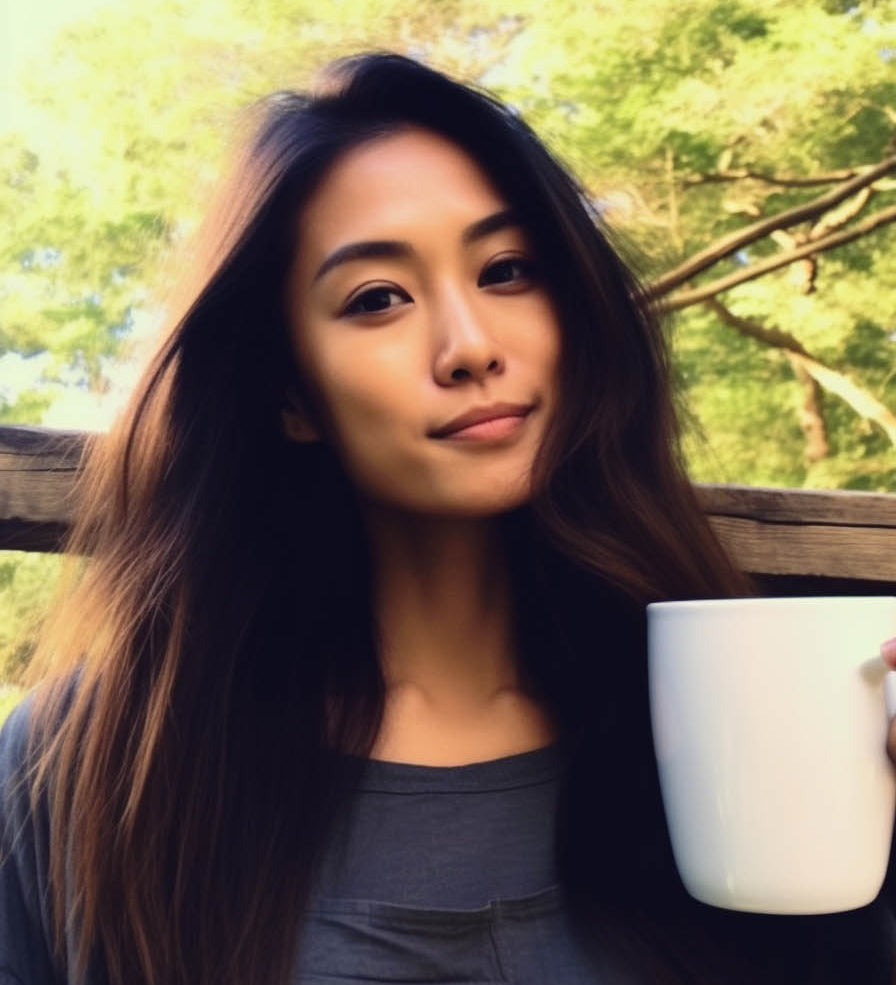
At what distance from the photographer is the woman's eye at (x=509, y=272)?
1.07 metres

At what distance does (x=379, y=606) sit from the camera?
1.20 m

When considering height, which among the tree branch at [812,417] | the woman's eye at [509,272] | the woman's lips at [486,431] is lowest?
the woman's lips at [486,431]

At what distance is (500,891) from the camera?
99 cm

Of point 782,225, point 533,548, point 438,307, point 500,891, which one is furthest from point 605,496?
point 782,225

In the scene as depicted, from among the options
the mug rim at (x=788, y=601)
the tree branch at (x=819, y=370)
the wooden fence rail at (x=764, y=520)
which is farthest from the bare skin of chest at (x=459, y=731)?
the tree branch at (x=819, y=370)

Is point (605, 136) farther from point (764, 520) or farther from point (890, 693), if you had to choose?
point (890, 693)

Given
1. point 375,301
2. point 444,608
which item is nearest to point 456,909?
point 444,608

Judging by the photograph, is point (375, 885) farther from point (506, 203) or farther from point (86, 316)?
point (86, 316)

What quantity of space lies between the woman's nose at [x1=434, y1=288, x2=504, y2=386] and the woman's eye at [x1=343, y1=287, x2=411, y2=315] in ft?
0.15

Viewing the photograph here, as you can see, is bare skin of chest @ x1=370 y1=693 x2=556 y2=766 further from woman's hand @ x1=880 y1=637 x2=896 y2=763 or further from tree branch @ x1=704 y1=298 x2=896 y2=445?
tree branch @ x1=704 y1=298 x2=896 y2=445

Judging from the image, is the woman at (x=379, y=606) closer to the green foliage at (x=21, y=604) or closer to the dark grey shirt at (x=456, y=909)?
the dark grey shirt at (x=456, y=909)

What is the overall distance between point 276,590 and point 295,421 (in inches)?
7.1

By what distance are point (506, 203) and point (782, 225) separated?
4.66m

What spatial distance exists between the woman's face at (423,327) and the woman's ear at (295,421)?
0.22 feet
